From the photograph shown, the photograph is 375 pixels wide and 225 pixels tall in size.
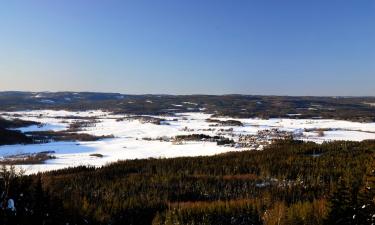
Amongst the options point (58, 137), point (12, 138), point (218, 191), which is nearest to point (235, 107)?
point (58, 137)

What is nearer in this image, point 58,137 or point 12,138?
point 12,138

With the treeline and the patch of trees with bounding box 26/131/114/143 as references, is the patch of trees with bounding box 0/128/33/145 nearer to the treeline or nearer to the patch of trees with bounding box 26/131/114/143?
the patch of trees with bounding box 26/131/114/143

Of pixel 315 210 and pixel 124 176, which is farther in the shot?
pixel 124 176

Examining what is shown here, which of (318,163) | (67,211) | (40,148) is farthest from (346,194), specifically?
(40,148)

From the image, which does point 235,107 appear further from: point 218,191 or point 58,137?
point 218,191

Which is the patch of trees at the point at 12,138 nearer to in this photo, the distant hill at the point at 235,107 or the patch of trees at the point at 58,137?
the patch of trees at the point at 58,137

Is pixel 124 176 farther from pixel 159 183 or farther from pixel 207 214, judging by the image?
pixel 207 214

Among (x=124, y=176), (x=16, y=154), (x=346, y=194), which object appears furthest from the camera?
(x=16, y=154)

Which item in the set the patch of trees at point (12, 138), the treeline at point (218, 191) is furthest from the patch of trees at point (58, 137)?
the treeline at point (218, 191)
